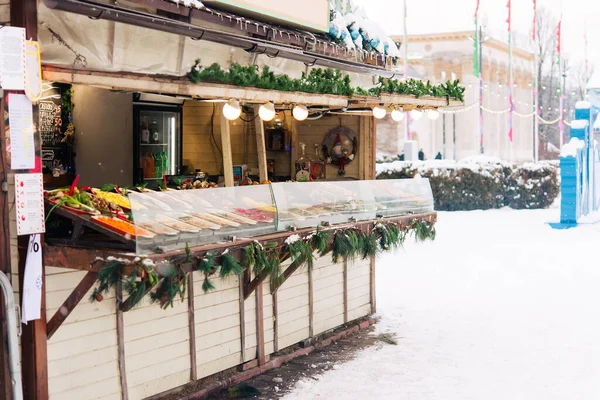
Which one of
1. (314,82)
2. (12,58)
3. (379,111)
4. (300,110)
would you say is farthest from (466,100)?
(12,58)

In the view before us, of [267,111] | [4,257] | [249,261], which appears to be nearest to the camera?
[4,257]

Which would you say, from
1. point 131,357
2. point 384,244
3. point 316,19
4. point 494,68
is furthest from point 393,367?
point 494,68

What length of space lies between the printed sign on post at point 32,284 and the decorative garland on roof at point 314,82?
179cm

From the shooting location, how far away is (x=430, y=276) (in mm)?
14383

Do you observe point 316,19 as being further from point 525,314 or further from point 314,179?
point 525,314

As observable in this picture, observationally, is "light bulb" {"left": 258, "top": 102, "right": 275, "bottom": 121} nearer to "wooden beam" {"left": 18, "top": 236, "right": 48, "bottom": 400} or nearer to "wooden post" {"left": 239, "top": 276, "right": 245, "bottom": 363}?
"wooden post" {"left": 239, "top": 276, "right": 245, "bottom": 363}

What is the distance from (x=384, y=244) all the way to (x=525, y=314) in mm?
3331

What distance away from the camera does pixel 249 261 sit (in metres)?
6.72

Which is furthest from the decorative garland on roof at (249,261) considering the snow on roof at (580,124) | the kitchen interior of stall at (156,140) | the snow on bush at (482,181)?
the snow on bush at (482,181)

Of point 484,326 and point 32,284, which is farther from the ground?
point 32,284

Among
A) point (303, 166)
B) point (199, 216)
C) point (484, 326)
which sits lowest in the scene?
point (484, 326)

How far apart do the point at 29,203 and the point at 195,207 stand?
1.34 meters

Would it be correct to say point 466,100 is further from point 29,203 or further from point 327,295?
point 29,203

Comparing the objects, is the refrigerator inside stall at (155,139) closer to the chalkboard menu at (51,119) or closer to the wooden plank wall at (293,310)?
the chalkboard menu at (51,119)
